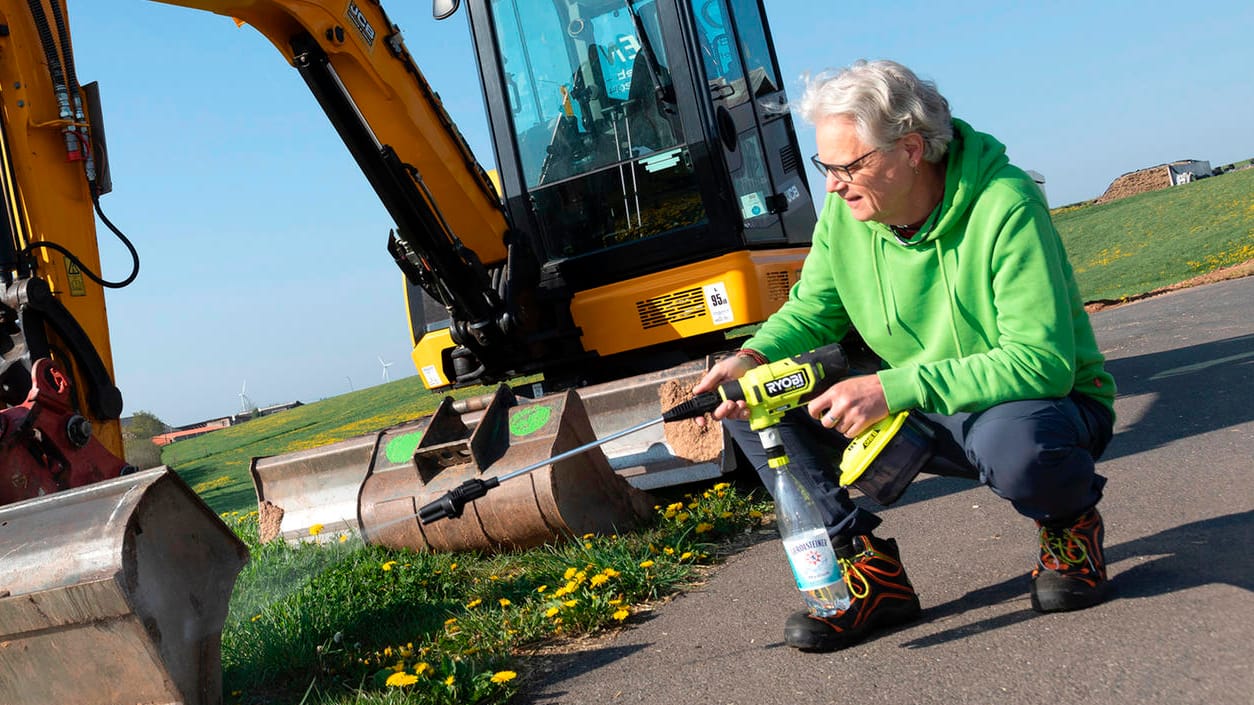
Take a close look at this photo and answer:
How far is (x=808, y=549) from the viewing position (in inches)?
117

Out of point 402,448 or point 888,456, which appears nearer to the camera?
point 888,456

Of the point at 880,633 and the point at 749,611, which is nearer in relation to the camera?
the point at 880,633

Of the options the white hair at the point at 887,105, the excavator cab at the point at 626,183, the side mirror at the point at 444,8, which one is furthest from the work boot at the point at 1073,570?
the side mirror at the point at 444,8

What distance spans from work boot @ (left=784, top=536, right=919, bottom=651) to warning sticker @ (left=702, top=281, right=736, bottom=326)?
2.98 meters

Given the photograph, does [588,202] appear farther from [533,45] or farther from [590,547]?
[590,547]

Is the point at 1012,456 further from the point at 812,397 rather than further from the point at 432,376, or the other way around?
the point at 432,376

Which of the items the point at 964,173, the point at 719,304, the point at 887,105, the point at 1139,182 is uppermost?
the point at 887,105

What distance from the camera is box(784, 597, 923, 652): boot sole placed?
3057 mm

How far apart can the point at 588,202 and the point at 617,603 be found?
3.31 metres

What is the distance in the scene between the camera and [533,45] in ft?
21.8

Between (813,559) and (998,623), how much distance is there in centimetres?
52

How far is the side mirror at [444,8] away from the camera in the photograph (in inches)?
226

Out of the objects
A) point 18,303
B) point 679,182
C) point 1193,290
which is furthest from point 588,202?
point 1193,290

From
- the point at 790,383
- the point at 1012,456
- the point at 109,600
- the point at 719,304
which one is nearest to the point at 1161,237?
the point at 719,304
